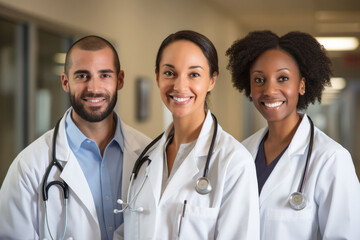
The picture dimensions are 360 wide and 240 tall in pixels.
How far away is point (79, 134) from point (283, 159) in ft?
2.50

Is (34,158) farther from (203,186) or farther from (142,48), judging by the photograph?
(142,48)

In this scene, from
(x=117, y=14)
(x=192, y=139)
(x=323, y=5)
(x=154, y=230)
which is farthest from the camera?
(x=323, y=5)

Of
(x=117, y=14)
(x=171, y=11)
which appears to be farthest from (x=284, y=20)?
(x=117, y=14)

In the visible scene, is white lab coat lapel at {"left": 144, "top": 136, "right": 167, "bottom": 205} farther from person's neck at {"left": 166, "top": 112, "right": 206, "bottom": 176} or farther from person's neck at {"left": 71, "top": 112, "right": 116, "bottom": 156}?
person's neck at {"left": 71, "top": 112, "right": 116, "bottom": 156}

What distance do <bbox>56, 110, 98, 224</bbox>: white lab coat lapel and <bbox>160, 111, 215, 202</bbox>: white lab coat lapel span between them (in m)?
0.30

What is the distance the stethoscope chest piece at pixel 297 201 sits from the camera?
1.53 metres

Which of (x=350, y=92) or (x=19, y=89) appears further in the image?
(x=350, y=92)

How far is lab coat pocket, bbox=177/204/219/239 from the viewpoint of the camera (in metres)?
1.40

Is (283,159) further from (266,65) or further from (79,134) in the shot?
(79,134)

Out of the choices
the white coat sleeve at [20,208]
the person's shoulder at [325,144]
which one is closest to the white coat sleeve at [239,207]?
the person's shoulder at [325,144]

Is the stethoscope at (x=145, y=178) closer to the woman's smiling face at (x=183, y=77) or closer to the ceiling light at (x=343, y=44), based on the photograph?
the woman's smiling face at (x=183, y=77)

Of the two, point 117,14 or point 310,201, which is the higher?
point 117,14

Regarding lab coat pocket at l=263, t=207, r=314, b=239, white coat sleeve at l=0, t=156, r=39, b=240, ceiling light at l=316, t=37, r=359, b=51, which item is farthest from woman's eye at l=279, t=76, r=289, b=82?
ceiling light at l=316, t=37, r=359, b=51

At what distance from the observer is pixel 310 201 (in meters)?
1.55
